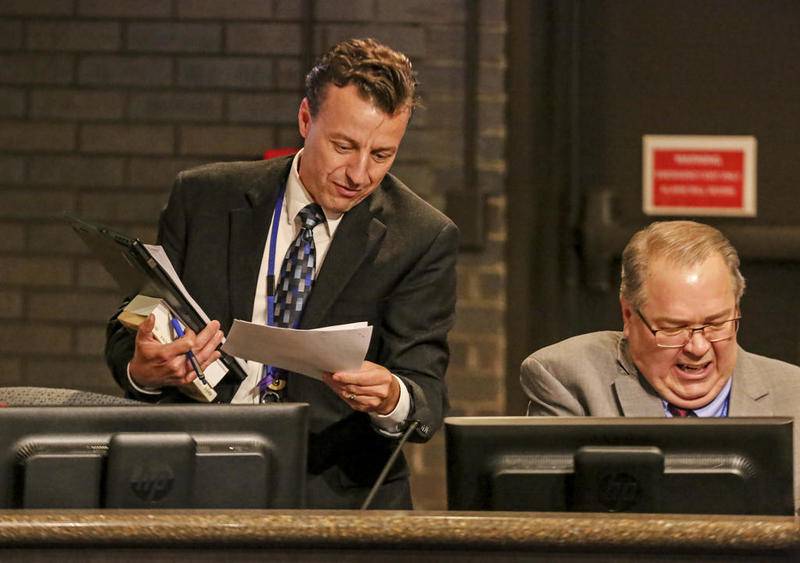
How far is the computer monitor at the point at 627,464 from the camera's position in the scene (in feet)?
5.43

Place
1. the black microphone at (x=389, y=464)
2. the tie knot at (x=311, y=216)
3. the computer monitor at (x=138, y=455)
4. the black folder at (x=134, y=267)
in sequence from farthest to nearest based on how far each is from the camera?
the tie knot at (x=311, y=216) → the black folder at (x=134, y=267) → the black microphone at (x=389, y=464) → the computer monitor at (x=138, y=455)

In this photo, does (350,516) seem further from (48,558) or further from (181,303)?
(181,303)

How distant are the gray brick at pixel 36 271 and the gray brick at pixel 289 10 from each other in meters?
1.05

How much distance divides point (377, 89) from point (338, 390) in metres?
0.59

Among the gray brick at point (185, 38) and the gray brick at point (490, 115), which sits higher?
the gray brick at point (185, 38)

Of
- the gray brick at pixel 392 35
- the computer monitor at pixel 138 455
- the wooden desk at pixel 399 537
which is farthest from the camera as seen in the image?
the gray brick at pixel 392 35

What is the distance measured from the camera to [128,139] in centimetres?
402

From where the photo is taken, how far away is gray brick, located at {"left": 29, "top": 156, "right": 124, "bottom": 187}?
4.03 meters

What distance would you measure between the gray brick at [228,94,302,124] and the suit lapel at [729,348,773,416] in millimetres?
2069

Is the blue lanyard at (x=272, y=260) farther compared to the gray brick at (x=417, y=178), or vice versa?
the gray brick at (x=417, y=178)

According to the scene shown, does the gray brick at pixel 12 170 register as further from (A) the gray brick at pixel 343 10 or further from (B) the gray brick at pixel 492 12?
(B) the gray brick at pixel 492 12

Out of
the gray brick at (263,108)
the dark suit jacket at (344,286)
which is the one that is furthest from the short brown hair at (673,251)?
the gray brick at (263,108)

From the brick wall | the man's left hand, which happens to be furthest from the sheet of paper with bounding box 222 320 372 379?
the brick wall

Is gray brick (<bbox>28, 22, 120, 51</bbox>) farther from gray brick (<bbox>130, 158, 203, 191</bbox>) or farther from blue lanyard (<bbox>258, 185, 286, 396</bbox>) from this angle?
blue lanyard (<bbox>258, 185, 286, 396</bbox>)
